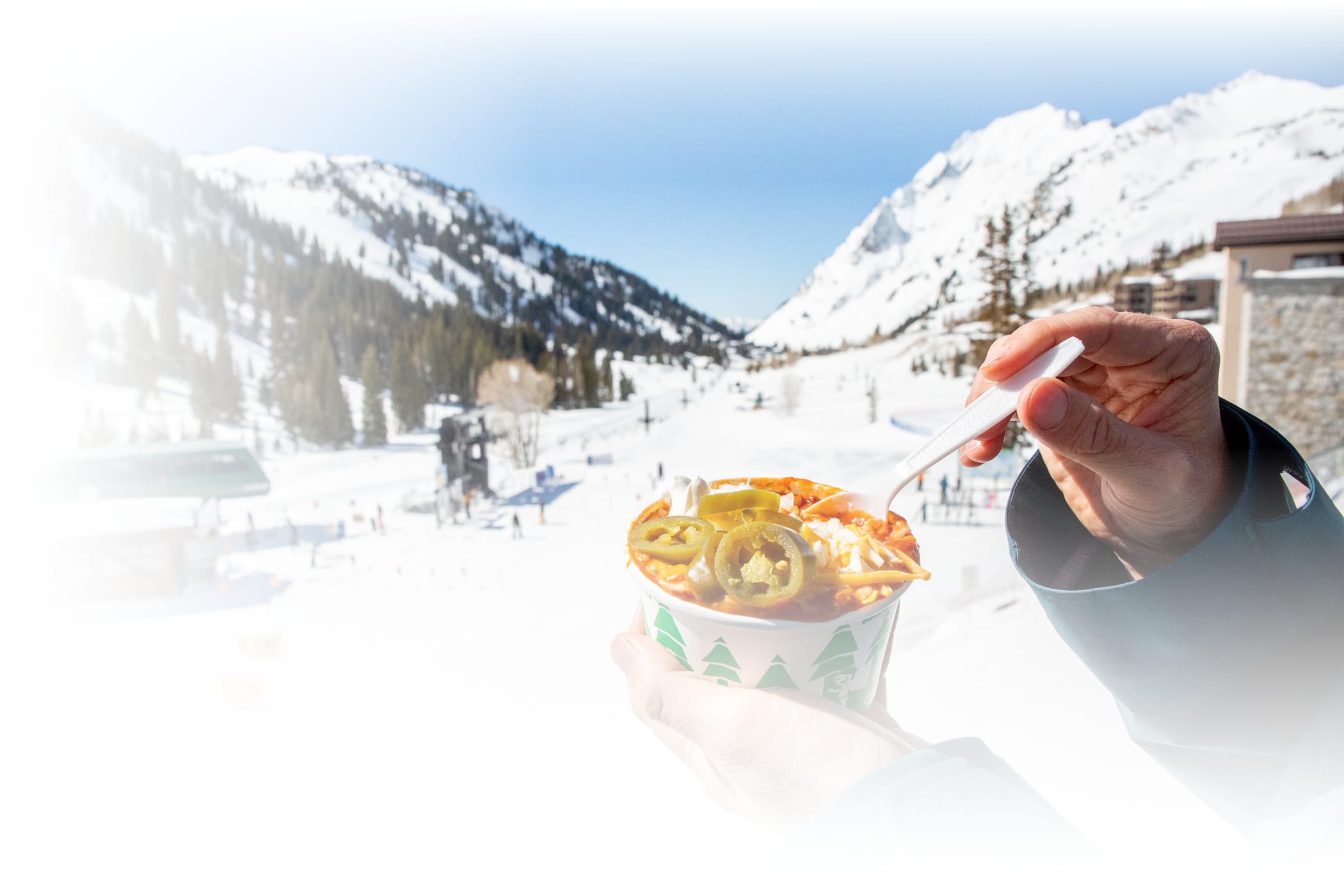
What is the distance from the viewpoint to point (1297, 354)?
11.6 meters

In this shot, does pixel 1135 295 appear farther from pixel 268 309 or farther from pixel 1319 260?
pixel 268 309

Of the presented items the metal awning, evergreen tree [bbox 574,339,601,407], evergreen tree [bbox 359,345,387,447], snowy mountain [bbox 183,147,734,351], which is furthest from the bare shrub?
snowy mountain [bbox 183,147,734,351]

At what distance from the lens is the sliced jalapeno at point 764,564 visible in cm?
145

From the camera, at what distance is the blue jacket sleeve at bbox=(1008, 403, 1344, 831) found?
136 cm

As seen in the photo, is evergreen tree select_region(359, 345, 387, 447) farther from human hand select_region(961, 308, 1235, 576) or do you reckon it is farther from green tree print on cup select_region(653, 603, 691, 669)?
human hand select_region(961, 308, 1235, 576)

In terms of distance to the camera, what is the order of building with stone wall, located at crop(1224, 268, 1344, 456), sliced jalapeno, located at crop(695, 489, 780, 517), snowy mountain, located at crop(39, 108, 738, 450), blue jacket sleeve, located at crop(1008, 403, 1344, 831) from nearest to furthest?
blue jacket sleeve, located at crop(1008, 403, 1344, 831) → sliced jalapeno, located at crop(695, 489, 780, 517) → building with stone wall, located at crop(1224, 268, 1344, 456) → snowy mountain, located at crop(39, 108, 738, 450)

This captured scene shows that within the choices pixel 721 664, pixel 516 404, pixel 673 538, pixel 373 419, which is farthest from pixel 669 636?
pixel 373 419

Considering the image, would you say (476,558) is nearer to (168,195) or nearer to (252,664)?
(252,664)

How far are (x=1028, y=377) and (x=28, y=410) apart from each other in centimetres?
5279

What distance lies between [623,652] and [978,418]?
1.16 metres

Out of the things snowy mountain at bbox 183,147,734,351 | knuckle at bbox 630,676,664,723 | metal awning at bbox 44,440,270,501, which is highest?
snowy mountain at bbox 183,147,734,351

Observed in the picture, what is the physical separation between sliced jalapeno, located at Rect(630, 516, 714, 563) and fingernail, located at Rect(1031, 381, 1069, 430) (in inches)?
31.3

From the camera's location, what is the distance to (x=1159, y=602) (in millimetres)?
1384

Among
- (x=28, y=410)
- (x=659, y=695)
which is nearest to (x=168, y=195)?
(x=28, y=410)
